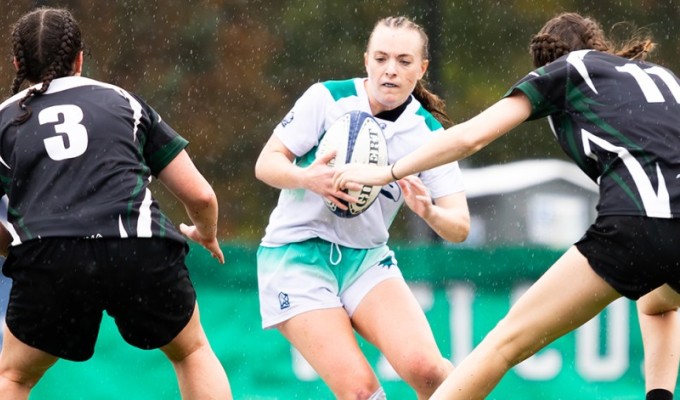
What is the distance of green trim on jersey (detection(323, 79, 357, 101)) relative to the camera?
222 inches

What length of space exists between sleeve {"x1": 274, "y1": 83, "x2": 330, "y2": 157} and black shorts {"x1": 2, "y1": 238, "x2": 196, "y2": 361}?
0.82 m

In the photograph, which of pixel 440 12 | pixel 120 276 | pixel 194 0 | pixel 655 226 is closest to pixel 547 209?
pixel 440 12

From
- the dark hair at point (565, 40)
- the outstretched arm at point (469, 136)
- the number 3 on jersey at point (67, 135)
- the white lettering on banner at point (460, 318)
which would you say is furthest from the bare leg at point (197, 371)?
the white lettering on banner at point (460, 318)

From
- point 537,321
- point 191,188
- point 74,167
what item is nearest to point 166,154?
point 191,188

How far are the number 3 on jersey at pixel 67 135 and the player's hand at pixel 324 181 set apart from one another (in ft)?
3.23

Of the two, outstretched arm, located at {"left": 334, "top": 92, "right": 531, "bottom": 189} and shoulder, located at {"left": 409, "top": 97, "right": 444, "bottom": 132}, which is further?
shoulder, located at {"left": 409, "top": 97, "right": 444, "bottom": 132}

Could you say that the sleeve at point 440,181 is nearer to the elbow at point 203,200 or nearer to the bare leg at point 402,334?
the bare leg at point 402,334

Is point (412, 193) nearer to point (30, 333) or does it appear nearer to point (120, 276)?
point (120, 276)

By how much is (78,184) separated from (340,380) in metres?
1.32

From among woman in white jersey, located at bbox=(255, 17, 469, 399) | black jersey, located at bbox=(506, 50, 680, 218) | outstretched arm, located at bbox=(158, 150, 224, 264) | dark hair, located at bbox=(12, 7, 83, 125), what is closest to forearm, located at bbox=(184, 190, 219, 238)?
outstretched arm, located at bbox=(158, 150, 224, 264)

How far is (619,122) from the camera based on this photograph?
191 inches

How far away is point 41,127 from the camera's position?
4809 mm

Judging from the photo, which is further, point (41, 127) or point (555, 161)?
point (555, 161)

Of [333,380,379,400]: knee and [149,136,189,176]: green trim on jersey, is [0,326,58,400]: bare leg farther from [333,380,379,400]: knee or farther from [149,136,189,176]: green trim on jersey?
[333,380,379,400]: knee
